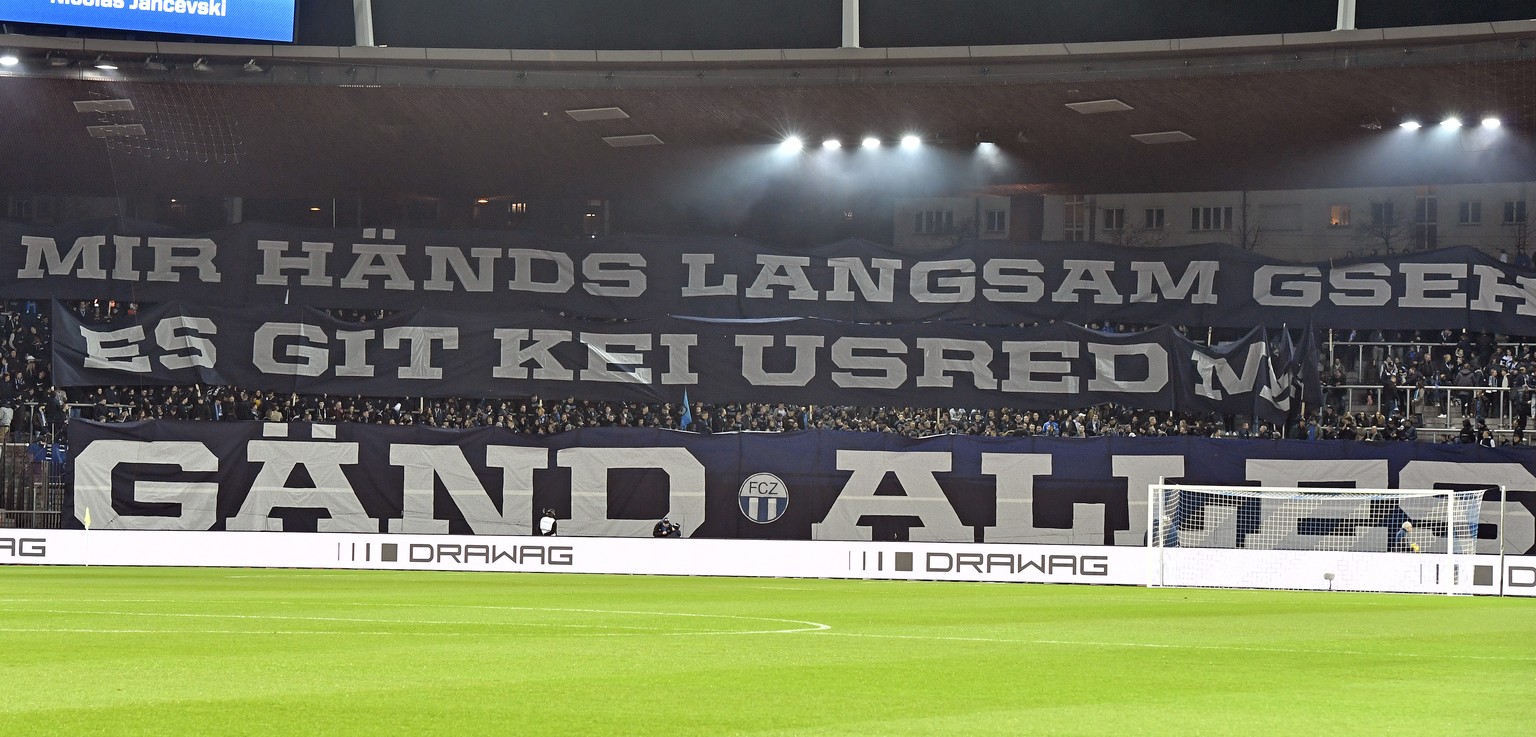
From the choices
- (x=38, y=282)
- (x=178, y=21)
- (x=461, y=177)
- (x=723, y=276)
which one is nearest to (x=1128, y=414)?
(x=723, y=276)

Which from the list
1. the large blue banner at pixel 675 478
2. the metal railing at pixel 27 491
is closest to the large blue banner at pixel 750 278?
the large blue banner at pixel 675 478

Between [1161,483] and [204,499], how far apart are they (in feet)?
62.6

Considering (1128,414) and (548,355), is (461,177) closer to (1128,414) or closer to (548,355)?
(548,355)

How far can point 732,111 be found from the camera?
118 ft

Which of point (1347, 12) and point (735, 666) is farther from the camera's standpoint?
point (1347, 12)

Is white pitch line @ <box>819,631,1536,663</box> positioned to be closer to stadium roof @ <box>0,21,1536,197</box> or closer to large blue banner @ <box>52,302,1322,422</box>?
stadium roof @ <box>0,21,1536,197</box>

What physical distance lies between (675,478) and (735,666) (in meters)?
21.8

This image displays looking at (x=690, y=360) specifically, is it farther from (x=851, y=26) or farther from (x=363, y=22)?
(x=363, y=22)

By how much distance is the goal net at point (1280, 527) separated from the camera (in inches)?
1137

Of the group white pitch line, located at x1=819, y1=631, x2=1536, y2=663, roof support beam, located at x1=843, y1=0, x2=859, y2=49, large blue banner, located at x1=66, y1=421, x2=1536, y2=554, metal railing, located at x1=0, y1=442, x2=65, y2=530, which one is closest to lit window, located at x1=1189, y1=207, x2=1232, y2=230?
large blue banner, located at x1=66, y1=421, x2=1536, y2=554

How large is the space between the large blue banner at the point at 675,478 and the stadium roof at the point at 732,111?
718cm

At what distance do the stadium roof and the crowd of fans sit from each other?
4333 millimetres

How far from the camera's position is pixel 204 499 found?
32844 millimetres

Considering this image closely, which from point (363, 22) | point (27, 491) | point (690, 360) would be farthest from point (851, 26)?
point (27, 491)
